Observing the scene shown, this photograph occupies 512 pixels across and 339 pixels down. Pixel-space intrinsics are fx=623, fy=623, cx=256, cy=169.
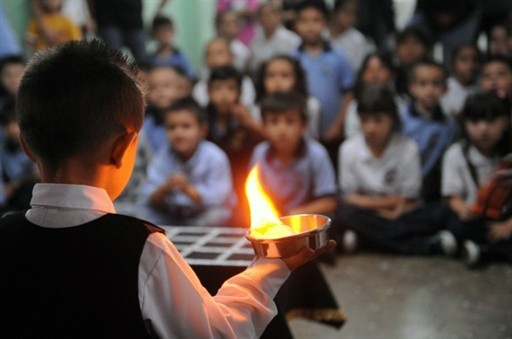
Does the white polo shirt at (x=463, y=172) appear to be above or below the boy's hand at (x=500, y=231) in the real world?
above

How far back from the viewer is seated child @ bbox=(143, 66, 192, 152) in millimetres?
4258

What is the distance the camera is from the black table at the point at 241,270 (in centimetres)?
156

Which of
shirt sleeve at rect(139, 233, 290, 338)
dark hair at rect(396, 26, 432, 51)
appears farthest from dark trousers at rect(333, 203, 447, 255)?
shirt sleeve at rect(139, 233, 290, 338)

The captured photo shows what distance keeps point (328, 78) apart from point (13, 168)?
224cm

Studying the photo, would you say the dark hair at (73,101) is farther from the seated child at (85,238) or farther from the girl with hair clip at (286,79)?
the girl with hair clip at (286,79)

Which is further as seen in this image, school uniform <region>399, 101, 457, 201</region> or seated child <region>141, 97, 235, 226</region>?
school uniform <region>399, 101, 457, 201</region>

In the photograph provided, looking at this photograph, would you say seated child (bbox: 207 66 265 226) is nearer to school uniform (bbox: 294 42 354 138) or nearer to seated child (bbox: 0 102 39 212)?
school uniform (bbox: 294 42 354 138)

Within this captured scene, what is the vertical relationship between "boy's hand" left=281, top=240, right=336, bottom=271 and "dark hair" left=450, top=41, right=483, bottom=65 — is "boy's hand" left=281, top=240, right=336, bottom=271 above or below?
below

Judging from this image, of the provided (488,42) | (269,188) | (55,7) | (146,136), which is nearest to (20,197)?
(146,136)

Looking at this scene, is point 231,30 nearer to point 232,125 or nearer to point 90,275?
point 232,125

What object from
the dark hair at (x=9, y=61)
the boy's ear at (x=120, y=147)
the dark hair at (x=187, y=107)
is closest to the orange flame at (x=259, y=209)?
the boy's ear at (x=120, y=147)

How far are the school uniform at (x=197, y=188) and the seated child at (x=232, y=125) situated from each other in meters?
0.32

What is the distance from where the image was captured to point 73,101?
1.02 meters

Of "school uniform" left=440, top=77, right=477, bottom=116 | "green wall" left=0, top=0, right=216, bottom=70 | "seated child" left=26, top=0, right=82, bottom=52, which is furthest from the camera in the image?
"green wall" left=0, top=0, right=216, bottom=70
